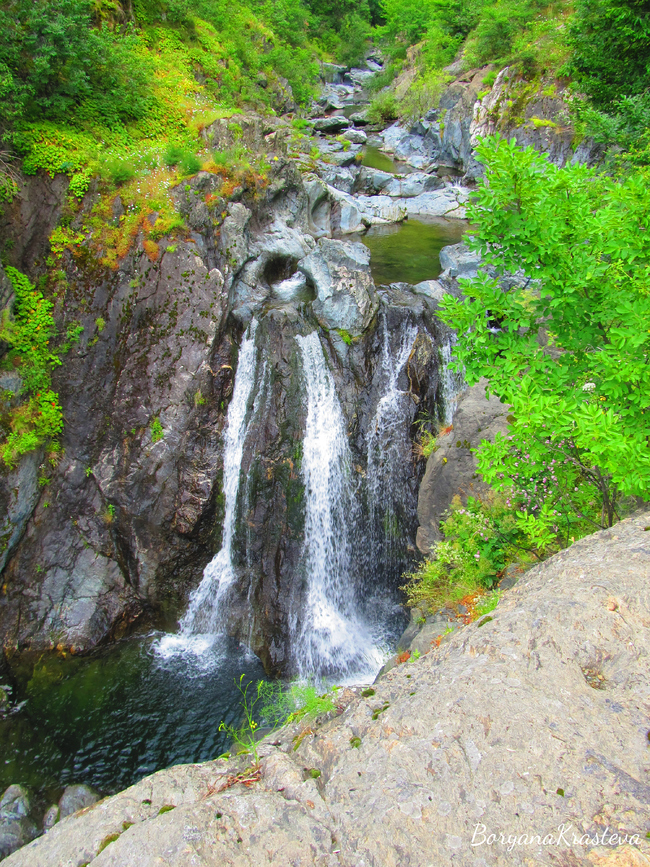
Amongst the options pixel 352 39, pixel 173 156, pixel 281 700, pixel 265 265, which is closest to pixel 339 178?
pixel 173 156

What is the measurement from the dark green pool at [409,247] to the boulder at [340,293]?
2.80 m

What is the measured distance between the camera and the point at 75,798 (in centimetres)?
745

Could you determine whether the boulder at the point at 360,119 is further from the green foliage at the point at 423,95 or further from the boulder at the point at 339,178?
the boulder at the point at 339,178

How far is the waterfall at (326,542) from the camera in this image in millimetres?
9828

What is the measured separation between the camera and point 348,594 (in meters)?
10.6

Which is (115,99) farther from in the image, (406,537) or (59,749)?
(59,749)

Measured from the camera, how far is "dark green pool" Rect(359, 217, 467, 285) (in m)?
15.7

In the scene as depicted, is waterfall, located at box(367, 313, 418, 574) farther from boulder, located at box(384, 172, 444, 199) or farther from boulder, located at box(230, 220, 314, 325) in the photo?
boulder, located at box(384, 172, 444, 199)

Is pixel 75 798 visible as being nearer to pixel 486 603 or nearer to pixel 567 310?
pixel 486 603

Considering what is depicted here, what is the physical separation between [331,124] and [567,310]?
1500 inches

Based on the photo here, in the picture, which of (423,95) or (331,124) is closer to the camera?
(423,95)

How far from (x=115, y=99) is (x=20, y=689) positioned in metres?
15.1

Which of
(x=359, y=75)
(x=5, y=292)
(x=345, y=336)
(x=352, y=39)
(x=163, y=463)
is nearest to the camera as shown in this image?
(x=5, y=292)

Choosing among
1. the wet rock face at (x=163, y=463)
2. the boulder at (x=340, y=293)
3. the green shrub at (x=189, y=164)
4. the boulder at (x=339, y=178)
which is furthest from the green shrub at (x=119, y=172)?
the boulder at (x=339, y=178)
